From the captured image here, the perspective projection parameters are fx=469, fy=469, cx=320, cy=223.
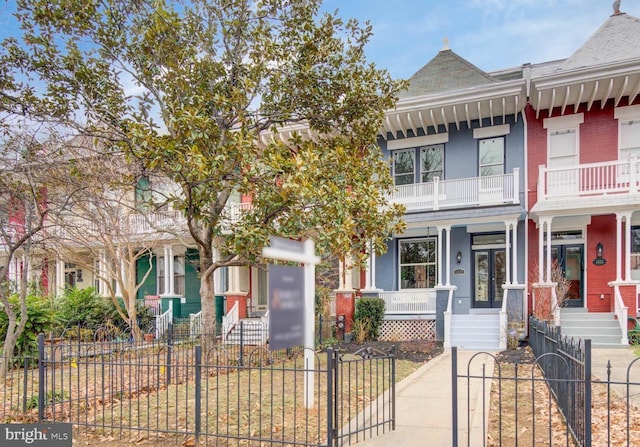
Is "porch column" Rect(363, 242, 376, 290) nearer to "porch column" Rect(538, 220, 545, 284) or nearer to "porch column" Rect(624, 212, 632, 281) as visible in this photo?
"porch column" Rect(538, 220, 545, 284)

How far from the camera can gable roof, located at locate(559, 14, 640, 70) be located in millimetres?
14711

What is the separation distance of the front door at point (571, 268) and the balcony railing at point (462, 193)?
2308 millimetres

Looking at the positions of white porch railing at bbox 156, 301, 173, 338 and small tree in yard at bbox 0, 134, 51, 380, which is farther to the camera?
white porch railing at bbox 156, 301, 173, 338

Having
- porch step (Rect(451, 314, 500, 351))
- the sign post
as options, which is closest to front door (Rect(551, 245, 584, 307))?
porch step (Rect(451, 314, 500, 351))

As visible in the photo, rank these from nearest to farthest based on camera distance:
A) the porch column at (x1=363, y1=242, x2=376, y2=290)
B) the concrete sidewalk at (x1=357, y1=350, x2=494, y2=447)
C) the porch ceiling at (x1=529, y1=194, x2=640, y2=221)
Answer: the concrete sidewalk at (x1=357, y1=350, x2=494, y2=447)
the porch ceiling at (x1=529, y1=194, x2=640, y2=221)
the porch column at (x1=363, y1=242, x2=376, y2=290)

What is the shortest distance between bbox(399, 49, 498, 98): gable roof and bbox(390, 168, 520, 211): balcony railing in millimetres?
3448

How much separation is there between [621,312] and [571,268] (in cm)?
244

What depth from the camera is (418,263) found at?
16938 millimetres

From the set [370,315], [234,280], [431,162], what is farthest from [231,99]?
[234,280]

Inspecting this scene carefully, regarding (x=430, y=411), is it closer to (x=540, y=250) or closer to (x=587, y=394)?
(x=587, y=394)

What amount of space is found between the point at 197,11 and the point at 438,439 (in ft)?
28.6

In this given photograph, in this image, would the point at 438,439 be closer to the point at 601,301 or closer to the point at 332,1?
the point at 332,1

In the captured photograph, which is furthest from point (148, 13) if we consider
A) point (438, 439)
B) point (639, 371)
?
point (639, 371)

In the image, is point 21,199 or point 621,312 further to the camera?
point 621,312
